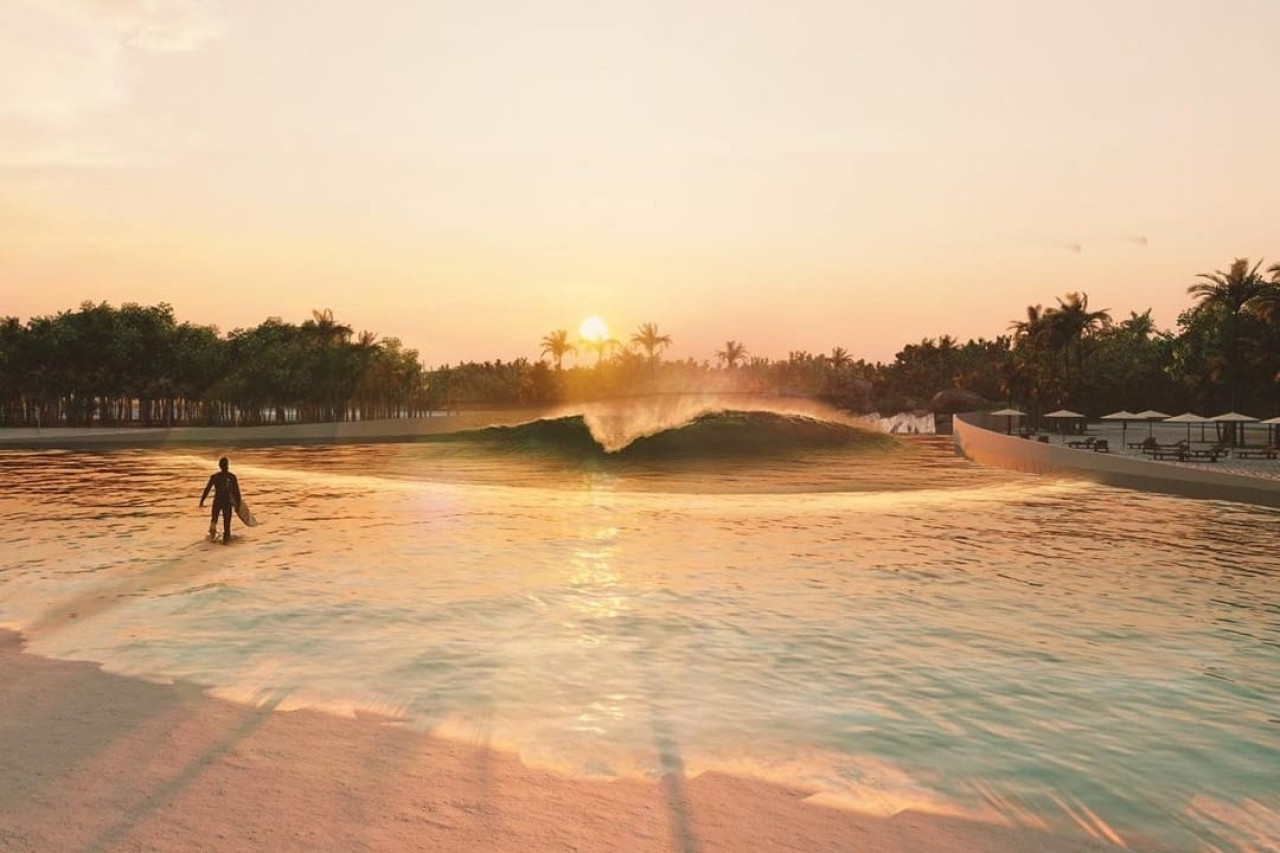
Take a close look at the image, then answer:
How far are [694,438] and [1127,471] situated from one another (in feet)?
92.6

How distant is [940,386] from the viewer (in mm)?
159625

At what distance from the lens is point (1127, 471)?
3622 centimetres

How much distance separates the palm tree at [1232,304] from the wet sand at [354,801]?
66966mm

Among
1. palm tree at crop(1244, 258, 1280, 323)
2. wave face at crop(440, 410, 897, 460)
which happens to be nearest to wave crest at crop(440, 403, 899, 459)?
wave face at crop(440, 410, 897, 460)

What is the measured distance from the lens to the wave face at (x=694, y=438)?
56875 mm

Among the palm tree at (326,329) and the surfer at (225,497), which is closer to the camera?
the surfer at (225,497)

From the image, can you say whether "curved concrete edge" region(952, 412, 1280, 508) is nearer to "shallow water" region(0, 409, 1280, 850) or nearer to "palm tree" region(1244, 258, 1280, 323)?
"shallow water" region(0, 409, 1280, 850)

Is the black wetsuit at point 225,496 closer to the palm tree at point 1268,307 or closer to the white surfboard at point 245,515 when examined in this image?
the white surfboard at point 245,515

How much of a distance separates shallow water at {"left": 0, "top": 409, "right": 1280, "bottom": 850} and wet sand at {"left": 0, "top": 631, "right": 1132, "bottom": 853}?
18.0 inches

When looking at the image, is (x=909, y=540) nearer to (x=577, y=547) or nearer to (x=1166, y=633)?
(x=577, y=547)

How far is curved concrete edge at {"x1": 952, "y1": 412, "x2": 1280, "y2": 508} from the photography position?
3011 centimetres

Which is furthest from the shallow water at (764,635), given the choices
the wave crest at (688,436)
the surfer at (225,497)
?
the wave crest at (688,436)

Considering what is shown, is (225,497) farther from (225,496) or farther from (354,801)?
(354,801)

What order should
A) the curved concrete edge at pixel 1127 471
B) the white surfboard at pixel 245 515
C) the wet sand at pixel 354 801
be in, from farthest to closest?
the curved concrete edge at pixel 1127 471, the white surfboard at pixel 245 515, the wet sand at pixel 354 801
